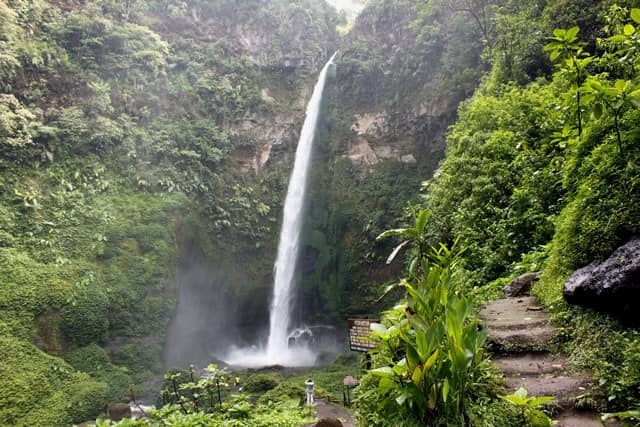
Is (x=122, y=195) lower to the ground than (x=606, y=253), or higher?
higher

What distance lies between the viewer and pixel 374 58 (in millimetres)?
17828

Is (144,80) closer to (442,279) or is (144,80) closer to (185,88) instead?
(185,88)

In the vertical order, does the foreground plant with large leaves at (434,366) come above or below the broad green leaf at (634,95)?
below

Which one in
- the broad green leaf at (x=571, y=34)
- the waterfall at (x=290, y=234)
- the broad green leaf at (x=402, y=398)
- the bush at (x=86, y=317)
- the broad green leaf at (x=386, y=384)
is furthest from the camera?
the waterfall at (x=290, y=234)

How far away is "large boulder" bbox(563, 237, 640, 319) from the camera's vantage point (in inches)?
83.0

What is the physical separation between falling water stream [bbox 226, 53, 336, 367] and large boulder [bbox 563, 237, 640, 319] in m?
12.3

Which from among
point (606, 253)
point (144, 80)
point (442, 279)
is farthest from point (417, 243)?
point (144, 80)

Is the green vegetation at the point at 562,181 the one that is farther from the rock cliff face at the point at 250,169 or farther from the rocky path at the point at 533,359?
the rock cliff face at the point at 250,169

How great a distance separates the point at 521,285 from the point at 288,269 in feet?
42.3

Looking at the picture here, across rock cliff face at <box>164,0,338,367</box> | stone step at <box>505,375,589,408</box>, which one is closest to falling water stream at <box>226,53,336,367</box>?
rock cliff face at <box>164,0,338,367</box>

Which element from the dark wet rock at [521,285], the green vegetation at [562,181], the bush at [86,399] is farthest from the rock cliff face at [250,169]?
the dark wet rock at [521,285]

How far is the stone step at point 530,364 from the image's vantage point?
7.43ft

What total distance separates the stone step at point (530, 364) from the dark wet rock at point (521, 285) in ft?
4.34

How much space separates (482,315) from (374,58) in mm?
16931
